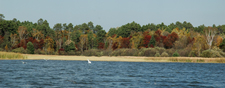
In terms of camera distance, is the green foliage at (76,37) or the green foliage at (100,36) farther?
the green foliage at (100,36)

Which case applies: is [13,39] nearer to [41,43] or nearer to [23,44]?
[23,44]

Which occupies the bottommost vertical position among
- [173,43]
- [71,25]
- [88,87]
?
[88,87]

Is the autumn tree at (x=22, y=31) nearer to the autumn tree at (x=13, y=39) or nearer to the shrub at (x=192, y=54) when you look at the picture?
the autumn tree at (x=13, y=39)

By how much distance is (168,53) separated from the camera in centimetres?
10312

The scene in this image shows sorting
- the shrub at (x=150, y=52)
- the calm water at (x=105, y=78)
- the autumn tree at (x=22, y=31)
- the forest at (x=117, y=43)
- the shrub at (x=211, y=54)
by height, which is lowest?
the calm water at (x=105, y=78)

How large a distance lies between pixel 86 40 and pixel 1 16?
5139 centimetres

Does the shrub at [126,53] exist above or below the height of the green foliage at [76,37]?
below

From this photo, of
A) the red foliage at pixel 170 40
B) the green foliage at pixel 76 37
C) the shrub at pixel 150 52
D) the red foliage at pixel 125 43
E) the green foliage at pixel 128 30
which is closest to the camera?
the shrub at pixel 150 52

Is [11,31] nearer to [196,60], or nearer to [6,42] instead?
[6,42]

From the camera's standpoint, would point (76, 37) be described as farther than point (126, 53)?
Yes

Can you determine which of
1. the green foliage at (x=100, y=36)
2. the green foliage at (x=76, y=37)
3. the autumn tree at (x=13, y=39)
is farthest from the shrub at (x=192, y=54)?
the autumn tree at (x=13, y=39)

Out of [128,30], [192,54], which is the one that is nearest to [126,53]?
[192,54]

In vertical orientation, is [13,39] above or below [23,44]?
above

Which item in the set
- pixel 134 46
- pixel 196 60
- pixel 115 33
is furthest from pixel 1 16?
pixel 196 60
